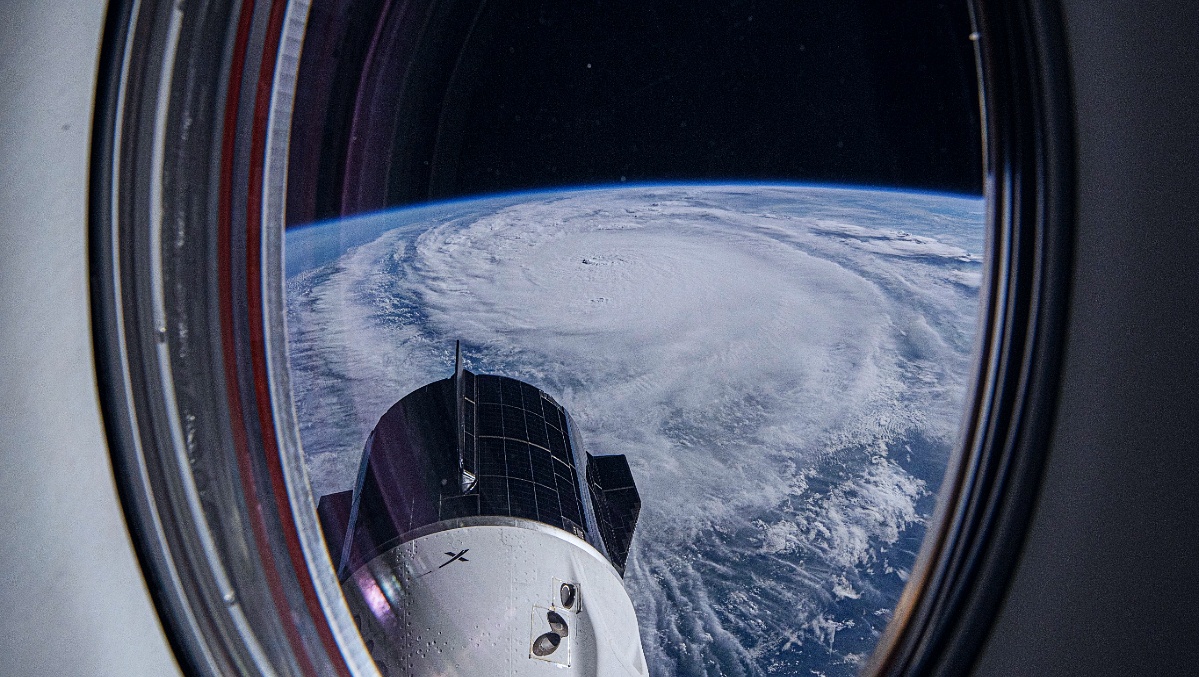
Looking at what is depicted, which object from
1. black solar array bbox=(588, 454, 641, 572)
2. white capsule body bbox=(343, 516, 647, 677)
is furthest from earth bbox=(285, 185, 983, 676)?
black solar array bbox=(588, 454, 641, 572)

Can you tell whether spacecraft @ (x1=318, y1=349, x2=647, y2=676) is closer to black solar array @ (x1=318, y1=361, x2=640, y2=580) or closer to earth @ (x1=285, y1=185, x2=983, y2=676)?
black solar array @ (x1=318, y1=361, x2=640, y2=580)

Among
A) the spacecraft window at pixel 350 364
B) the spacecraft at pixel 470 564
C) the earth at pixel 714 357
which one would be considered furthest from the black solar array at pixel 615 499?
the earth at pixel 714 357

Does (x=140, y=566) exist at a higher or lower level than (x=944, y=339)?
higher

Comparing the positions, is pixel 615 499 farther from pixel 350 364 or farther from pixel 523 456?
pixel 350 364

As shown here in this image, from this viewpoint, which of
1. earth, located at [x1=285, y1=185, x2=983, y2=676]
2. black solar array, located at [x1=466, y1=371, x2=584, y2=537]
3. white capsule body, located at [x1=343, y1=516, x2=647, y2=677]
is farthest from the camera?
earth, located at [x1=285, y1=185, x2=983, y2=676]

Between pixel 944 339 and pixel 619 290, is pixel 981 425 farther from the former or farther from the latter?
pixel 619 290

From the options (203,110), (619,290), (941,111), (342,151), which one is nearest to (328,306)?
(342,151)

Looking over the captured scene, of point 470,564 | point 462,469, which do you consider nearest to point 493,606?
point 470,564
